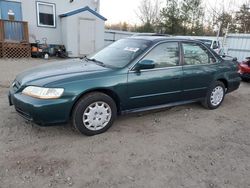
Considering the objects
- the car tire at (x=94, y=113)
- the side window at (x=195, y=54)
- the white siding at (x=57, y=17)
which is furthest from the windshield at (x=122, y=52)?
the white siding at (x=57, y=17)

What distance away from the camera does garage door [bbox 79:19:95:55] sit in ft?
41.7

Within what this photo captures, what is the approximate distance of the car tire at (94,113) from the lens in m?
3.26

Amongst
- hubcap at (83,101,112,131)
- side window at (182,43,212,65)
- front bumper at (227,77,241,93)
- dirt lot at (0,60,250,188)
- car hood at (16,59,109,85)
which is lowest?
dirt lot at (0,60,250,188)

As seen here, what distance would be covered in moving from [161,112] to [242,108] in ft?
6.74

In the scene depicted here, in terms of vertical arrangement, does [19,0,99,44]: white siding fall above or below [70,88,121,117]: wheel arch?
above

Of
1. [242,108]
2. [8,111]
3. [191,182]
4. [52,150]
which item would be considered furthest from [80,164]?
[242,108]

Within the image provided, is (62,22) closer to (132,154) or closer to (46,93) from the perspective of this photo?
(46,93)

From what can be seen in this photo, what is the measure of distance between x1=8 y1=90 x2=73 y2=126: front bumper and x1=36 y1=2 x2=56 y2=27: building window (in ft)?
34.8

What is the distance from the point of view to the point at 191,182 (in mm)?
2547

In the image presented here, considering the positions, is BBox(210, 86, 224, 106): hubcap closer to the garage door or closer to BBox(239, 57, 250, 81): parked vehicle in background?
BBox(239, 57, 250, 81): parked vehicle in background

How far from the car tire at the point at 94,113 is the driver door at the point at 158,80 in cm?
39

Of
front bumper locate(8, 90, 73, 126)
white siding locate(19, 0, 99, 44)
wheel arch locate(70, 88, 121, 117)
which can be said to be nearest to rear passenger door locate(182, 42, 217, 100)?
wheel arch locate(70, 88, 121, 117)

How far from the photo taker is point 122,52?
3986mm

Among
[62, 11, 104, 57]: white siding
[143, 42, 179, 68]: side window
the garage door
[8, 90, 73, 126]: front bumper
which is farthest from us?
the garage door
